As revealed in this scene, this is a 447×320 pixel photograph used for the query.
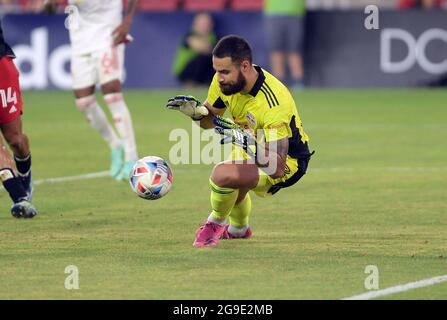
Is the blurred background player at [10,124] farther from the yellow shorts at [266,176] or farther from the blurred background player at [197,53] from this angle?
the blurred background player at [197,53]

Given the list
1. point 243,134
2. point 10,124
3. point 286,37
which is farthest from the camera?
point 286,37

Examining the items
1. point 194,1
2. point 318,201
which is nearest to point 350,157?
point 318,201

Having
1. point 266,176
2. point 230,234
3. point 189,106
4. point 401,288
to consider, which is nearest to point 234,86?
point 189,106

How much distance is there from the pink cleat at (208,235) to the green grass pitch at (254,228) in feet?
0.25

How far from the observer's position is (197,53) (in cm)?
2417

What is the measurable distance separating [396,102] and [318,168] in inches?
339

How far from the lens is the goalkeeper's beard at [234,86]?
8742 mm

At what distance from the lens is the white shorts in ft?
44.0

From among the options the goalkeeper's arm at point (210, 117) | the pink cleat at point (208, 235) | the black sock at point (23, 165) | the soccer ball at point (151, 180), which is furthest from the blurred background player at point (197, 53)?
the pink cleat at point (208, 235)

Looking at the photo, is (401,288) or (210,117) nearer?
(401,288)

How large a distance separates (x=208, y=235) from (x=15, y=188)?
2170mm

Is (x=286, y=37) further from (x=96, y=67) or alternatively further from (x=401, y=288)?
(x=401, y=288)

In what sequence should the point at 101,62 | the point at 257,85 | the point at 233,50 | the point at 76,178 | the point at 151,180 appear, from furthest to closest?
the point at 101,62 → the point at 76,178 → the point at 151,180 → the point at 257,85 → the point at 233,50
